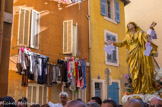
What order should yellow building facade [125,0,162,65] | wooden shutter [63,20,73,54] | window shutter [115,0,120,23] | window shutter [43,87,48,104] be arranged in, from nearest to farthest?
window shutter [43,87,48,104], wooden shutter [63,20,73,54], yellow building facade [125,0,162,65], window shutter [115,0,120,23]

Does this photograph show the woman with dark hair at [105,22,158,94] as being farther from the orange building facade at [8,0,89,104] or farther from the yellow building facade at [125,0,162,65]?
the yellow building facade at [125,0,162,65]

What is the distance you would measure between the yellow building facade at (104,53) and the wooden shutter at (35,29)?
3833 mm

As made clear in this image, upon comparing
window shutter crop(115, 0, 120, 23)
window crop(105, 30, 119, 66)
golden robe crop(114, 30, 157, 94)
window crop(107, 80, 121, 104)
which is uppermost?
window shutter crop(115, 0, 120, 23)

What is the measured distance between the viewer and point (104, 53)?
558 inches

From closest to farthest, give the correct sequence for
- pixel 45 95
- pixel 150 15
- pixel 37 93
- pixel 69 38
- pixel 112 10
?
pixel 37 93 → pixel 45 95 → pixel 69 38 → pixel 150 15 → pixel 112 10

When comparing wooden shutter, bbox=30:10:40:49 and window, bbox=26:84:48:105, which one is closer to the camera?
window, bbox=26:84:48:105

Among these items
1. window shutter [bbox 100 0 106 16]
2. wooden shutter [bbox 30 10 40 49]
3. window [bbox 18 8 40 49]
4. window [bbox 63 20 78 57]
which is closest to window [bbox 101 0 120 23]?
window shutter [bbox 100 0 106 16]

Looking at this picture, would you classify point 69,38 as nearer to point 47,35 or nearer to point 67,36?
point 67,36

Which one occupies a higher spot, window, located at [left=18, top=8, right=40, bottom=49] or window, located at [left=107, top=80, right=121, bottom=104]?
window, located at [left=18, top=8, right=40, bottom=49]

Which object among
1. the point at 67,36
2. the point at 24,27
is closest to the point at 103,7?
the point at 67,36

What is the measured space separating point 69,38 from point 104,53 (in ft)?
10.5

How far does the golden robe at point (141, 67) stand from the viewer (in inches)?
225

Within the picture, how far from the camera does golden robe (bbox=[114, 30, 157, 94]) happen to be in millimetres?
5727

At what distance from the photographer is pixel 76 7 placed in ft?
43.1
